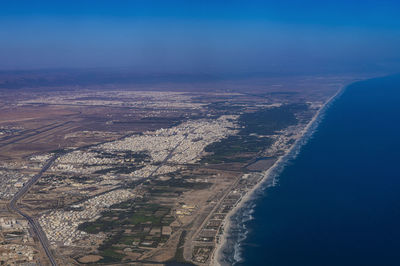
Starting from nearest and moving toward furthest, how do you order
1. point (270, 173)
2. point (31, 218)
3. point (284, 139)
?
1. point (31, 218)
2. point (270, 173)
3. point (284, 139)

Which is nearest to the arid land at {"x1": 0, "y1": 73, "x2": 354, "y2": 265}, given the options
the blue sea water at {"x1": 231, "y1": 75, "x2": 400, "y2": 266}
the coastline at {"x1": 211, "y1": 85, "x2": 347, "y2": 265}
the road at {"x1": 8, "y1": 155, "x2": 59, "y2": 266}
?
the road at {"x1": 8, "y1": 155, "x2": 59, "y2": 266}

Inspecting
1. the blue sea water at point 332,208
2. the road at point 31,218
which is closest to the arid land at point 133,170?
the road at point 31,218

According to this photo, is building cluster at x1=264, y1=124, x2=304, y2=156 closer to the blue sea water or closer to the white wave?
the white wave

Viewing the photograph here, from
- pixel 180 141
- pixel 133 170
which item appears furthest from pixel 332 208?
pixel 180 141

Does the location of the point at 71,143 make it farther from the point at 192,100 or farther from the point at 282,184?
the point at 192,100

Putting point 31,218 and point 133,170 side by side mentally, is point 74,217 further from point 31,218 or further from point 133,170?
point 133,170

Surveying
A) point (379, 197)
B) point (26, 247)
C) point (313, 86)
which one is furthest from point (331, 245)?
point (313, 86)

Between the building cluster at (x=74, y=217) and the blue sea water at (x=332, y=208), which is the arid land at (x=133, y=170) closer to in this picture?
the building cluster at (x=74, y=217)
